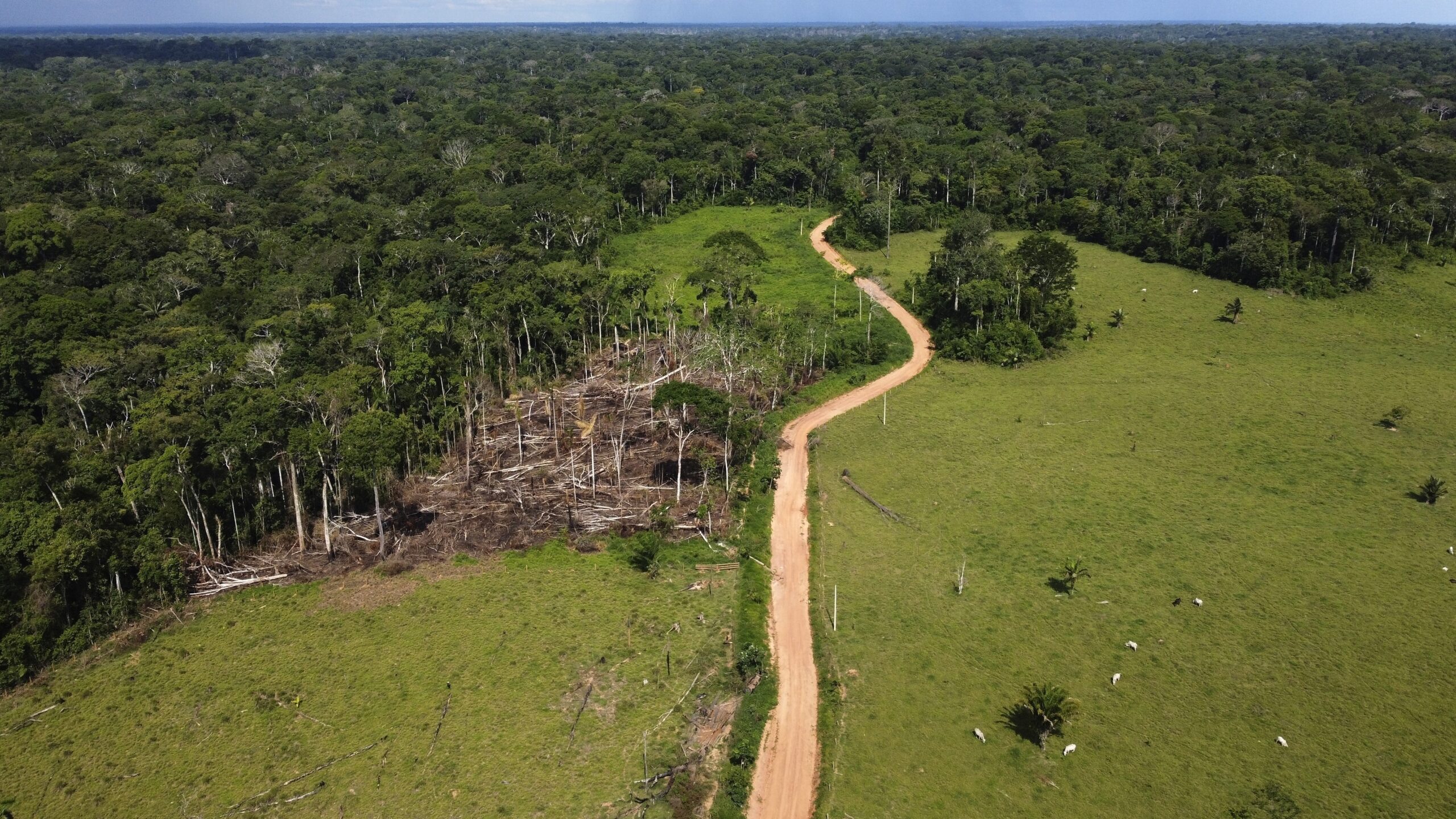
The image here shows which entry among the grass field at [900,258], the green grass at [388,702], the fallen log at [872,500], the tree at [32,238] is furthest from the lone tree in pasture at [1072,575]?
the tree at [32,238]

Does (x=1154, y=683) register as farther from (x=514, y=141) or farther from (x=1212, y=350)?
(x=514, y=141)

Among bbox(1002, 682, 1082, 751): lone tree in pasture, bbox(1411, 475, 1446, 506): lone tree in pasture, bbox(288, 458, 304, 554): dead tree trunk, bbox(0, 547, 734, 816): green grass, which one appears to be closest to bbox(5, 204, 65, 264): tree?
bbox(288, 458, 304, 554): dead tree trunk

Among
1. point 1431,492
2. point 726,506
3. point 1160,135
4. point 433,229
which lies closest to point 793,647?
point 726,506

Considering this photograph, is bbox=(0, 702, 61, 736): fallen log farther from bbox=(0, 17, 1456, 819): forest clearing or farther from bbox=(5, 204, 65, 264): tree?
bbox=(5, 204, 65, 264): tree

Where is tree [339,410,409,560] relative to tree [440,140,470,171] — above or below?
below

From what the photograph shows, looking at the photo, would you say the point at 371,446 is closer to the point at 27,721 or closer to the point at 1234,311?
the point at 27,721

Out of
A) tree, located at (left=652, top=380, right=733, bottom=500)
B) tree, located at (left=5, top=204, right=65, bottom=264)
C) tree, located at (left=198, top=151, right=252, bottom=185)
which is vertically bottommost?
tree, located at (left=652, top=380, right=733, bottom=500)

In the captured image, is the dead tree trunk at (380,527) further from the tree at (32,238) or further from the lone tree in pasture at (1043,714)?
the tree at (32,238)
